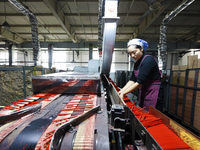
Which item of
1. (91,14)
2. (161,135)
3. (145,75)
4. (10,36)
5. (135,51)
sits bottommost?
(161,135)

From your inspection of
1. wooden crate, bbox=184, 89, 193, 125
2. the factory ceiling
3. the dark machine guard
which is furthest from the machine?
the factory ceiling

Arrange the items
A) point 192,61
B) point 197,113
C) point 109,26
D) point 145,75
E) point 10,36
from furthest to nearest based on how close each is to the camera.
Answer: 1. point 10,36
2. point 192,61
3. point 197,113
4. point 109,26
5. point 145,75

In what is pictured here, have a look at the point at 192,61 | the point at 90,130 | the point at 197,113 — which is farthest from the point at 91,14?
the point at 90,130

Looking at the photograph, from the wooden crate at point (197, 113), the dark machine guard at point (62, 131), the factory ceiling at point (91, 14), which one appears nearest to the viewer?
the dark machine guard at point (62, 131)

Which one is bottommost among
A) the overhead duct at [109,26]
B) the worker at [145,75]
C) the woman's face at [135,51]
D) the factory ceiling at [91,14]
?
the worker at [145,75]

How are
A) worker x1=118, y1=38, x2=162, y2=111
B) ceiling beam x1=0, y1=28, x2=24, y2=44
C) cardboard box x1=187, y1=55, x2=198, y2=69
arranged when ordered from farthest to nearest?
ceiling beam x1=0, y1=28, x2=24, y2=44 → cardboard box x1=187, y1=55, x2=198, y2=69 → worker x1=118, y1=38, x2=162, y2=111

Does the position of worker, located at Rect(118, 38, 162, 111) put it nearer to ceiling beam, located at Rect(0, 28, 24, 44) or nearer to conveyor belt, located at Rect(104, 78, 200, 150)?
conveyor belt, located at Rect(104, 78, 200, 150)

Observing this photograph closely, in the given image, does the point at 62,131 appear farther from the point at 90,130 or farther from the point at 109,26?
the point at 109,26

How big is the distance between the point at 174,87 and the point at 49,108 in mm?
4092

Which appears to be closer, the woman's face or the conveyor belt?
the conveyor belt

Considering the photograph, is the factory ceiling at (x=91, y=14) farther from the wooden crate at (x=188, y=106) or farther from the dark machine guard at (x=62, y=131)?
the dark machine guard at (x=62, y=131)

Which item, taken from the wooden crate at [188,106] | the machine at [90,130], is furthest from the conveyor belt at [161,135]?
the wooden crate at [188,106]

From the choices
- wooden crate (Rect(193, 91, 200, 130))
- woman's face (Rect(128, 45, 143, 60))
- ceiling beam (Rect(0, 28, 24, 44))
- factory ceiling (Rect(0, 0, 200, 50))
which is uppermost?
factory ceiling (Rect(0, 0, 200, 50))

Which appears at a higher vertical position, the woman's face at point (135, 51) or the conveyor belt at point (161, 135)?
the woman's face at point (135, 51)
